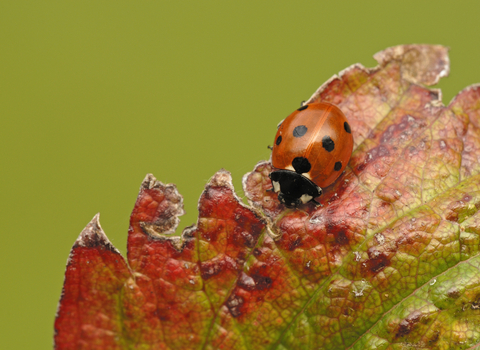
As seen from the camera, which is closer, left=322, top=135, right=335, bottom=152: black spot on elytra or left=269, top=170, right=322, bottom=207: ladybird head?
left=269, top=170, right=322, bottom=207: ladybird head

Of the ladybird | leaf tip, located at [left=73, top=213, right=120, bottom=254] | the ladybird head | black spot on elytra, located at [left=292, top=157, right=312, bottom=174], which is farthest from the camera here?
black spot on elytra, located at [left=292, top=157, right=312, bottom=174]

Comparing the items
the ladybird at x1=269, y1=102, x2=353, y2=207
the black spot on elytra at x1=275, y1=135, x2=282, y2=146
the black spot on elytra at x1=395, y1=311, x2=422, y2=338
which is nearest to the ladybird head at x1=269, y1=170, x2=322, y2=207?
the ladybird at x1=269, y1=102, x2=353, y2=207

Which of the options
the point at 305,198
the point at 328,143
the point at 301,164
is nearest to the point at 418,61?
the point at 328,143

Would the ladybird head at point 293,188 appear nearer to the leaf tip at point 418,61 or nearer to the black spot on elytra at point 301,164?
the black spot on elytra at point 301,164

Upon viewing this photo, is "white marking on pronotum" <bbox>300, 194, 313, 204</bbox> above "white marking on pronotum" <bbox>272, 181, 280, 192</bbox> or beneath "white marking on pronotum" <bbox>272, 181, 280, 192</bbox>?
beneath


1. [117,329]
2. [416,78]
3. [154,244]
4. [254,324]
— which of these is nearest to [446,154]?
[416,78]

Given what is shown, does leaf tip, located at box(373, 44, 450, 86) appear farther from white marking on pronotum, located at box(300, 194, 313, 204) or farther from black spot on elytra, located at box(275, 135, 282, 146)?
white marking on pronotum, located at box(300, 194, 313, 204)
